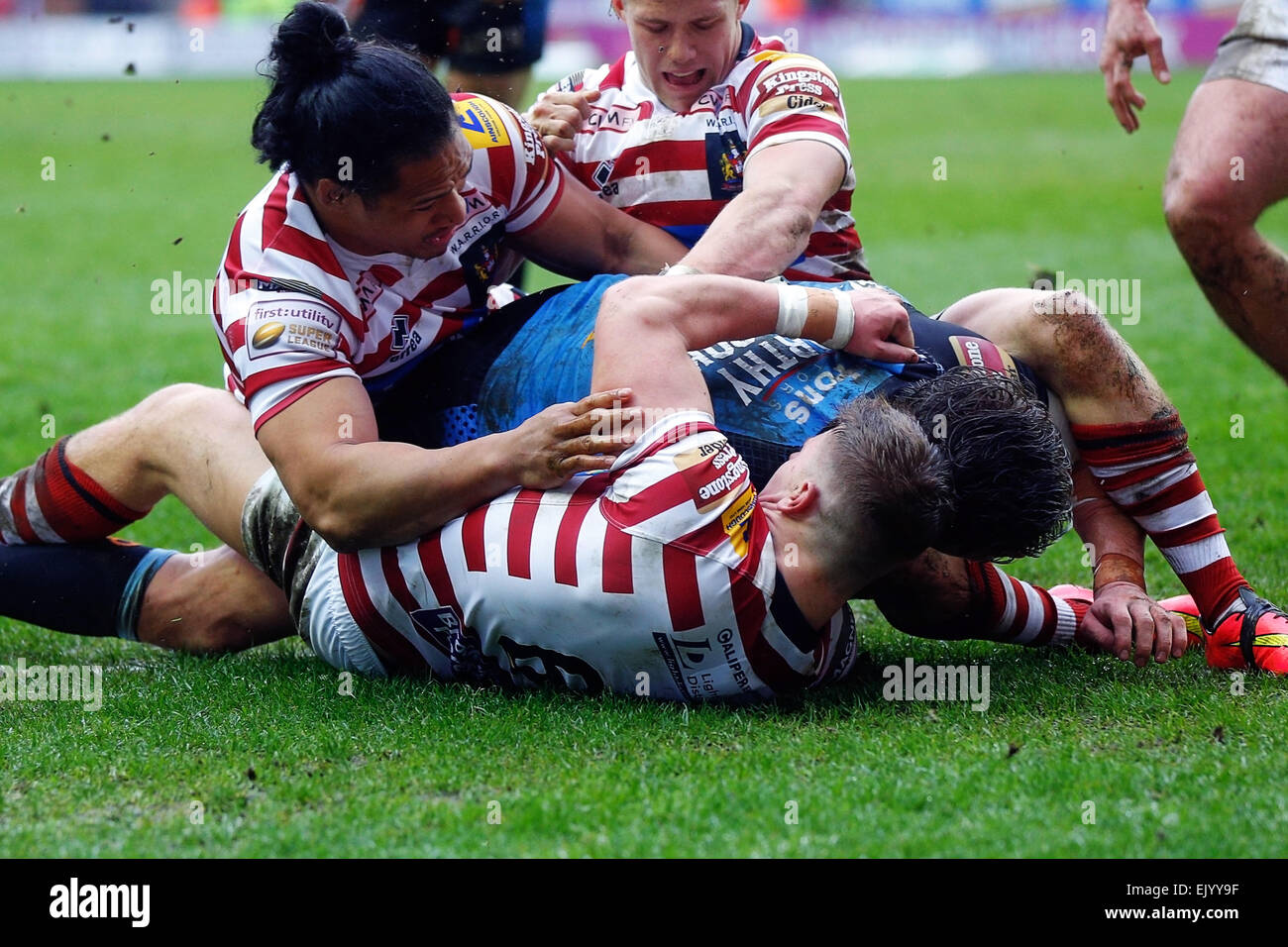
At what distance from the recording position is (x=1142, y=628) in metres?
3.59

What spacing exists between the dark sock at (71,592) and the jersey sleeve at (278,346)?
93 cm

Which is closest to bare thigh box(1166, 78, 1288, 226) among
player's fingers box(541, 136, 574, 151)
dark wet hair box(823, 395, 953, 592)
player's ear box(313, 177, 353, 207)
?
dark wet hair box(823, 395, 953, 592)

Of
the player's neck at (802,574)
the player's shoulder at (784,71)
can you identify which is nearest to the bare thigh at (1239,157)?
the player's shoulder at (784,71)

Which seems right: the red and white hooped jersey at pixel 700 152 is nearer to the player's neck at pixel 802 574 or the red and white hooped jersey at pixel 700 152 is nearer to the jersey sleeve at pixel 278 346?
the jersey sleeve at pixel 278 346

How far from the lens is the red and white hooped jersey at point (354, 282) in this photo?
10.9ft

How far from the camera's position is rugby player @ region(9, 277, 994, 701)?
9.86 ft

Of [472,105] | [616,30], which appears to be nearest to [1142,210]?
[472,105]

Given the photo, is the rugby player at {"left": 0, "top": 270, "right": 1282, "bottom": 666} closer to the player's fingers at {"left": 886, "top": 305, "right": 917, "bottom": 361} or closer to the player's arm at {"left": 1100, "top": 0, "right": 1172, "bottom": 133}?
the player's fingers at {"left": 886, "top": 305, "right": 917, "bottom": 361}

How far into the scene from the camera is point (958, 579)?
11.7 ft

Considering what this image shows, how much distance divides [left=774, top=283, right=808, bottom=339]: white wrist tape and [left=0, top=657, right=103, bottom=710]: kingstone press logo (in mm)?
1821

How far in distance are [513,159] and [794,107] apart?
771 mm

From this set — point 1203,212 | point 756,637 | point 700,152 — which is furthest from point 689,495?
point 1203,212
